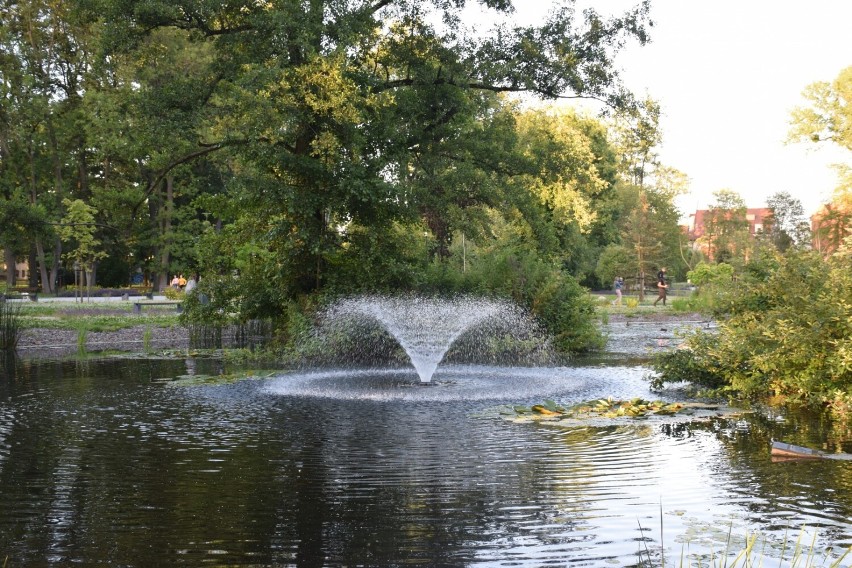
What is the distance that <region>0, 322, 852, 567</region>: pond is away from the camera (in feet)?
21.9

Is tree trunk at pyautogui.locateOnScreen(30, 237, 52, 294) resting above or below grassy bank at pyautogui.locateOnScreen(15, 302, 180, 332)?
above

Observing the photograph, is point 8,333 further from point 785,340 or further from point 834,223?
point 834,223

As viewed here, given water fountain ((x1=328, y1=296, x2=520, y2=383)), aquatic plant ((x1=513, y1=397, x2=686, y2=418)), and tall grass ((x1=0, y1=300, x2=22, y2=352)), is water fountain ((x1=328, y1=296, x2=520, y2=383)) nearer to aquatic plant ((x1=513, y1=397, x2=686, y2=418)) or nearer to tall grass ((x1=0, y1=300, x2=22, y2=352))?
aquatic plant ((x1=513, y1=397, x2=686, y2=418))

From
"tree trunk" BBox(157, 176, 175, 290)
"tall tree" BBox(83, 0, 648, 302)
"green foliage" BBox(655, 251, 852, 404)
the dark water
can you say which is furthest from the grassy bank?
"tree trunk" BBox(157, 176, 175, 290)

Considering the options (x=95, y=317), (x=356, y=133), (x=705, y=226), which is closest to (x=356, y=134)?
(x=356, y=133)

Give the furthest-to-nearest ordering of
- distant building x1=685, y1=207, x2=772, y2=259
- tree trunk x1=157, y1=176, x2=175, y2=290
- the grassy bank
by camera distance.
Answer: distant building x1=685, y1=207, x2=772, y2=259 < tree trunk x1=157, y1=176, x2=175, y2=290 < the grassy bank

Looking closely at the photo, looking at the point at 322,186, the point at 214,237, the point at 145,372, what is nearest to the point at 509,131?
the point at 322,186

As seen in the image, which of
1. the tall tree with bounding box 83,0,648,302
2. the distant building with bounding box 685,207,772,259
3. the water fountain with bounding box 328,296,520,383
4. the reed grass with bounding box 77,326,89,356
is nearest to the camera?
the tall tree with bounding box 83,0,648,302

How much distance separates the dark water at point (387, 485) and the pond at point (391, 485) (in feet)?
0.09

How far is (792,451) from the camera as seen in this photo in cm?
1002

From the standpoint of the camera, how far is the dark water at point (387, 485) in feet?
21.9

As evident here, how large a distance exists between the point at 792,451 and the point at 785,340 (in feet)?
13.9

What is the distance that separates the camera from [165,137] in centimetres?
2391

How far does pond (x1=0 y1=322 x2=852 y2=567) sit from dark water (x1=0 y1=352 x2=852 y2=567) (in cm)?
3
